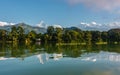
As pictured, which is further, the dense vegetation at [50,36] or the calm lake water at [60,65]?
the dense vegetation at [50,36]

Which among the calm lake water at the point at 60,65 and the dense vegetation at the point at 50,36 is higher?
the dense vegetation at the point at 50,36

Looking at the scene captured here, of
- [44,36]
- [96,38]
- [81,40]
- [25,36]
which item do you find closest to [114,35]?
[96,38]

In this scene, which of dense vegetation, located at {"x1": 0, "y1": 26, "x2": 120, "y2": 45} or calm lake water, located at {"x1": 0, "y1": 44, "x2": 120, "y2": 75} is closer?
calm lake water, located at {"x1": 0, "y1": 44, "x2": 120, "y2": 75}

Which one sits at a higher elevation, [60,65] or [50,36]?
[50,36]

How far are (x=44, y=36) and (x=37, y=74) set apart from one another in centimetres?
9396

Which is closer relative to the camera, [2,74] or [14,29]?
[2,74]

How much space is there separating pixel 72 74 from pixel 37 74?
3.22 meters

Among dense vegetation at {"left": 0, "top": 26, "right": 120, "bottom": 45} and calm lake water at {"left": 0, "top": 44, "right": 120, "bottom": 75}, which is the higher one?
dense vegetation at {"left": 0, "top": 26, "right": 120, "bottom": 45}

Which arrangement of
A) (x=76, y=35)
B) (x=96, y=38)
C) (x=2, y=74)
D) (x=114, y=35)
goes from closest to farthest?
1. (x=2, y=74)
2. (x=76, y=35)
3. (x=96, y=38)
4. (x=114, y=35)

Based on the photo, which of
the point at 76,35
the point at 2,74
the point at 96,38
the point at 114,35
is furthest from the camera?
the point at 114,35

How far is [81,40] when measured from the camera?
115062mm

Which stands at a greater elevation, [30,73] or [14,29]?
[14,29]

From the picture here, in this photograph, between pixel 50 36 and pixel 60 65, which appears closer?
pixel 60 65

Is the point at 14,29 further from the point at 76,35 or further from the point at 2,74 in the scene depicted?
the point at 2,74
